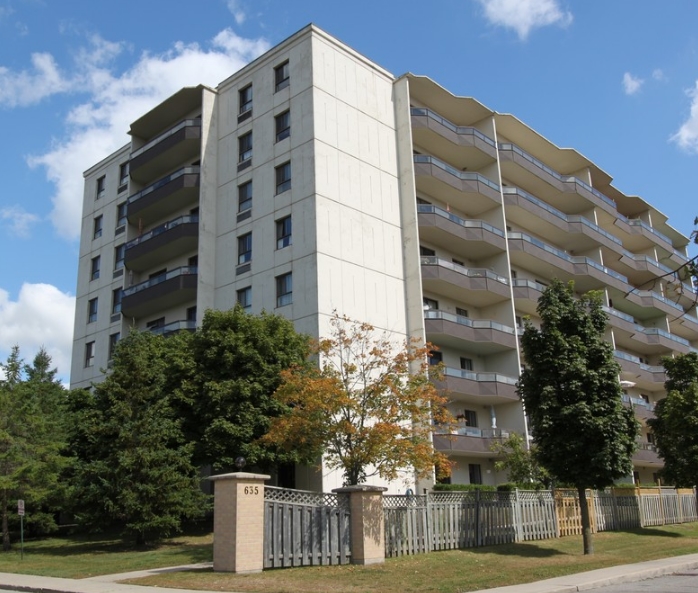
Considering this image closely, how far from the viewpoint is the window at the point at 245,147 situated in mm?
37625

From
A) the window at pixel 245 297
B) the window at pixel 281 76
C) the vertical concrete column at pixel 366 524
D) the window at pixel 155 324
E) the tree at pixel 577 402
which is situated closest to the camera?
the vertical concrete column at pixel 366 524

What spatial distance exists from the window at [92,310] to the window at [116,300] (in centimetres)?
205

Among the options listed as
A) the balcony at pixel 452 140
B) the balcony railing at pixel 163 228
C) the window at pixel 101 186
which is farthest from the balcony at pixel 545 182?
the window at pixel 101 186

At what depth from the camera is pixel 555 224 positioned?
4738 centimetres

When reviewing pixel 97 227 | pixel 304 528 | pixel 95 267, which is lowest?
pixel 304 528

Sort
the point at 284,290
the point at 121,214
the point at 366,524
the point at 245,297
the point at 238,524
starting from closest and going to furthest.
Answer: the point at 238,524 → the point at 366,524 → the point at 284,290 → the point at 245,297 → the point at 121,214

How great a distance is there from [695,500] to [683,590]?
27089 mm

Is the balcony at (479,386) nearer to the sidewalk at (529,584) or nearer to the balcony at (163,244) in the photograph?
the balcony at (163,244)

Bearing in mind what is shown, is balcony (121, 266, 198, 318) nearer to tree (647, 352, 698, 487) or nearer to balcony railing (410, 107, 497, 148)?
balcony railing (410, 107, 497, 148)

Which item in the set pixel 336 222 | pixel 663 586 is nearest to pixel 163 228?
pixel 336 222

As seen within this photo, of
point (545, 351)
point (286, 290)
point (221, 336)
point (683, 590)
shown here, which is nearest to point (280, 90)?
point (286, 290)

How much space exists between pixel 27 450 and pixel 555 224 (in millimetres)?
35992

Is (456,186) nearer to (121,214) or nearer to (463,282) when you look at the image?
(463,282)

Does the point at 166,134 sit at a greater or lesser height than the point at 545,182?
greater
